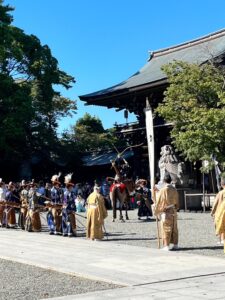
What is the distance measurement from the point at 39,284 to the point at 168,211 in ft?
12.7

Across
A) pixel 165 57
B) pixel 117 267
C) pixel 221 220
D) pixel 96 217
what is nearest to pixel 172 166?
pixel 96 217

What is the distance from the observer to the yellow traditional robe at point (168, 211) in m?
10.5

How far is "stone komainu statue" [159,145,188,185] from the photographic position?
75.7 feet

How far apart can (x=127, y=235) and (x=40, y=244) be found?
100 inches

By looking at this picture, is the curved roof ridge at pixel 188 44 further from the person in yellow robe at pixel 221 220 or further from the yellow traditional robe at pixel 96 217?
the person in yellow robe at pixel 221 220

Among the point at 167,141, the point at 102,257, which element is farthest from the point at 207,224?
the point at 167,141

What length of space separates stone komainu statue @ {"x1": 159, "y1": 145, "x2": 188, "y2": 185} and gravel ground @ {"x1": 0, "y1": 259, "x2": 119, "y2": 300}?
14.8 meters

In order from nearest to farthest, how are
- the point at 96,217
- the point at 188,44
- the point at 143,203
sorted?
the point at 96,217 → the point at 143,203 → the point at 188,44

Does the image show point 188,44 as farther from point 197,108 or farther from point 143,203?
point 143,203

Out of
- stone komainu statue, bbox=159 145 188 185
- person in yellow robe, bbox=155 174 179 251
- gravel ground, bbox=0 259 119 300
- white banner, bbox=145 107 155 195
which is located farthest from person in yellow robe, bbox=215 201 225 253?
stone komainu statue, bbox=159 145 188 185

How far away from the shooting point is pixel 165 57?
106 feet

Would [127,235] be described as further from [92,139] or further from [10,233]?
[92,139]

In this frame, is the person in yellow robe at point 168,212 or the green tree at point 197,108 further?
the green tree at point 197,108

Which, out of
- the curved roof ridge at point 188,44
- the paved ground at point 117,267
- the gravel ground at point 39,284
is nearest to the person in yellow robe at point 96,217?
the paved ground at point 117,267
